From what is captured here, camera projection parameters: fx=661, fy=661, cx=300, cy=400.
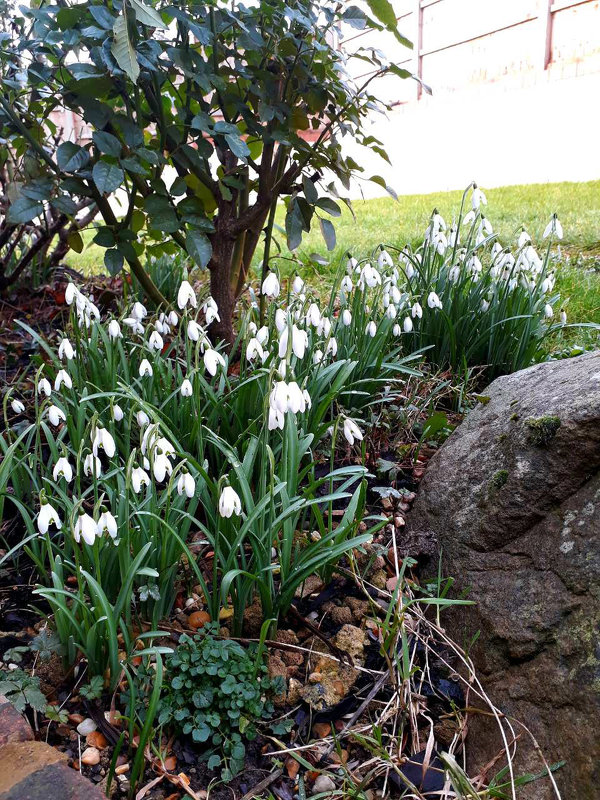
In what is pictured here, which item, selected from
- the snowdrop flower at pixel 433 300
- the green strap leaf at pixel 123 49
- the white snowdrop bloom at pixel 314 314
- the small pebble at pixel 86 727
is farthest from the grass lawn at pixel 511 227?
the small pebble at pixel 86 727

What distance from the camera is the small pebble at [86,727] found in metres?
1.65

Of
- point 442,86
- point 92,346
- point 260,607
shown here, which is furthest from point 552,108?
point 260,607

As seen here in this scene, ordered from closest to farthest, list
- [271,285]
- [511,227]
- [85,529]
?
[85,529], [271,285], [511,227]

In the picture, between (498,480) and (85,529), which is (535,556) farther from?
(85,529)

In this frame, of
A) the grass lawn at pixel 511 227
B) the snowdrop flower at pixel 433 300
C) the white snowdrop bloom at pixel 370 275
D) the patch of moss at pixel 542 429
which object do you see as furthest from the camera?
the grass lawn at pixel 511 227

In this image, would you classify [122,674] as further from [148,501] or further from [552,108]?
[552,108]

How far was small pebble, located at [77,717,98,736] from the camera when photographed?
1.65 m

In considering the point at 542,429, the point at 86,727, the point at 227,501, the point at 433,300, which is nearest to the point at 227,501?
the point at 227,501

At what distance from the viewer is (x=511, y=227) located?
18.8 ft

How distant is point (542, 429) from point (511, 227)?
4253 millimetres

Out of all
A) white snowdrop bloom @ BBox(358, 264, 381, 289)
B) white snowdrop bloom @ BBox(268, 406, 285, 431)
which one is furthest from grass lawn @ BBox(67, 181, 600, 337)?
white snowdrop bloom @ BBox(268, 406, 285, 431)

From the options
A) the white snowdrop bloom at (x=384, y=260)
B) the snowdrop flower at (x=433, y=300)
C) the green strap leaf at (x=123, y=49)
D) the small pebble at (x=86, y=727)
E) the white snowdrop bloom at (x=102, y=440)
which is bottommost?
the small pebble at (x=86, y=727)

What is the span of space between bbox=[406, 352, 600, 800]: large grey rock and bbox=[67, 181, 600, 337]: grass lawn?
6.42 feet

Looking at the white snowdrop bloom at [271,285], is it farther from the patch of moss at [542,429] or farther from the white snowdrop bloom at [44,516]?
the white snowdrop bloom at [44,516]
